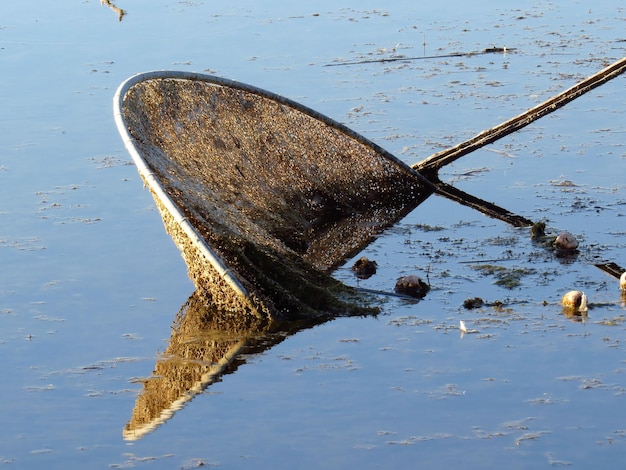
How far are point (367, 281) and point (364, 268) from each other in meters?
0.12

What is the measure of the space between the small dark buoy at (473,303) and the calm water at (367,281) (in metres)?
0.05

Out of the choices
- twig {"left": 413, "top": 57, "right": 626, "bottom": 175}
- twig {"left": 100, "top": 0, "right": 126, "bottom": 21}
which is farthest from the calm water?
twig {"left": 100, "top": 0, "right": 126, "bottom": 21}

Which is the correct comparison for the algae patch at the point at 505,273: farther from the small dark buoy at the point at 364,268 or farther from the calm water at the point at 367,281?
the small dark buoy at the point at 364,268

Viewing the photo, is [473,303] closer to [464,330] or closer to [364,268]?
[464,330]

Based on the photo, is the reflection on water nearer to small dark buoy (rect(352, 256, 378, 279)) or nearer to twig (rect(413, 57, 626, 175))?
small dark buoy (rect(352, 256, 378, 279))

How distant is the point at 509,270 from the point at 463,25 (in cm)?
587

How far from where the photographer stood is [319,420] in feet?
15.6

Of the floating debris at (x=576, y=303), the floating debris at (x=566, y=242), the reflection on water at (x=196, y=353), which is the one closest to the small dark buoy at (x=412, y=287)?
the reflection on water at (x=196, y=353)

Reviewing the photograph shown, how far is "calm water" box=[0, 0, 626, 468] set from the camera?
4625 mm

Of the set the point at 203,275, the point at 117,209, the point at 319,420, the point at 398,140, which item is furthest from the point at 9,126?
the point at 319,420

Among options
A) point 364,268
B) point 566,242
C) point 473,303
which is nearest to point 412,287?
point 473,303

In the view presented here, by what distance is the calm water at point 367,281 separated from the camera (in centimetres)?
462

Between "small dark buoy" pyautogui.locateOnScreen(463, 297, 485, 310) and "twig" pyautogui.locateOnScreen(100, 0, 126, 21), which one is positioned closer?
"small dark buoy" pyautogui.locateOnScreen(463, 297, 485, 310)

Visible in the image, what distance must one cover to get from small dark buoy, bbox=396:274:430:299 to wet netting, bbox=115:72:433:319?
0.26 metres
